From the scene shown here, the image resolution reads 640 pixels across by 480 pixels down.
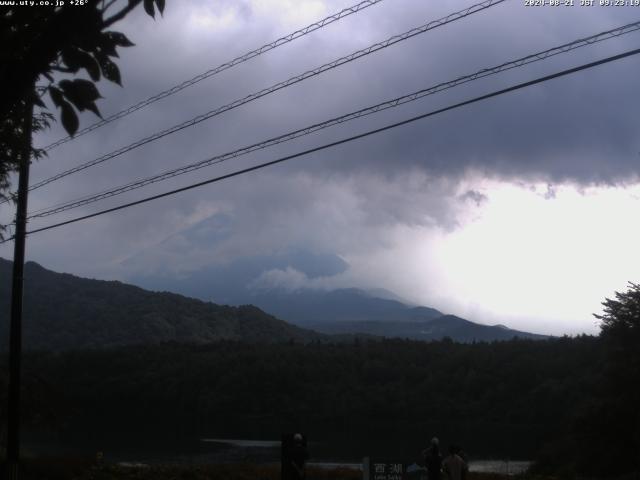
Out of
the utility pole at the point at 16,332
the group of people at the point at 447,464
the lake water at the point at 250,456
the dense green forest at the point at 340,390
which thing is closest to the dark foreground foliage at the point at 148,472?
the utility pole at the point at 16,332

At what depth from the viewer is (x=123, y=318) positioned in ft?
589

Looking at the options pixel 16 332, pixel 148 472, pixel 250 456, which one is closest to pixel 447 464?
pixel 16 332

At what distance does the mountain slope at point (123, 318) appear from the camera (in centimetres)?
16838

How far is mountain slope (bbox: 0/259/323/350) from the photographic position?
168 m

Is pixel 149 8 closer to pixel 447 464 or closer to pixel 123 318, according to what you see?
pixel 447 464

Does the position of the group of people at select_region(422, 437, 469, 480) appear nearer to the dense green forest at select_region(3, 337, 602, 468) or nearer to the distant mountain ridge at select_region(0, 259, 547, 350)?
the dense green forest at select_region(3, 337, 602, 468)

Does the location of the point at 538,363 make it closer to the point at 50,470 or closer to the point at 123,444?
the point at 123,444

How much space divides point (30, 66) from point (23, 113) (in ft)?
4.21

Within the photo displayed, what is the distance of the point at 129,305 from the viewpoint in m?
189

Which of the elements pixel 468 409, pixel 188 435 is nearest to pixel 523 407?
pixel 468 409

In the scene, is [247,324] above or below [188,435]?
above

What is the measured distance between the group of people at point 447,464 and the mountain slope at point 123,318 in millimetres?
148044

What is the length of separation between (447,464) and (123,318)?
6699 inches

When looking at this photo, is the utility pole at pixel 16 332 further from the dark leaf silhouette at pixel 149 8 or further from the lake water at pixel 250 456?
the lake water at pixel 250 456
